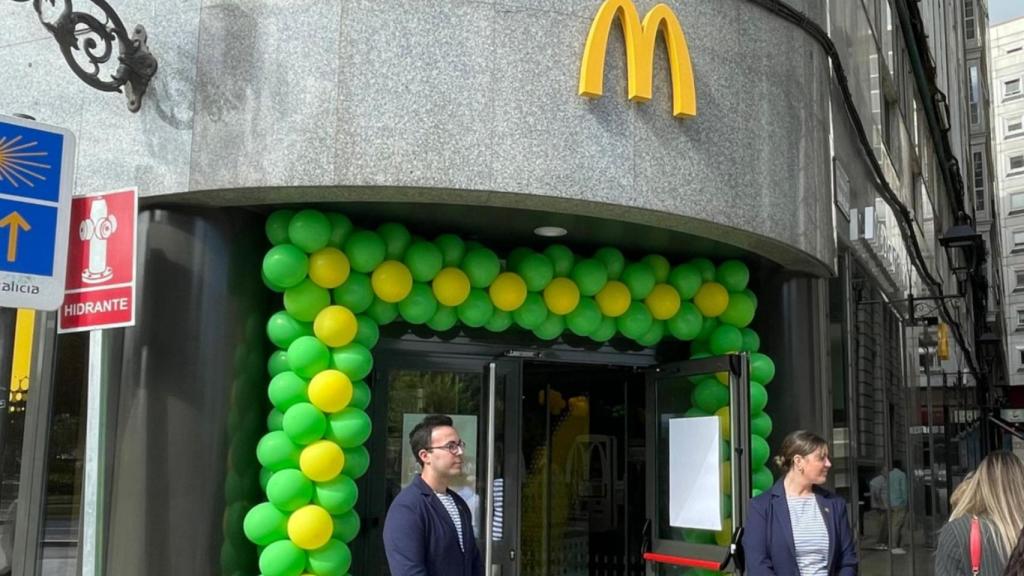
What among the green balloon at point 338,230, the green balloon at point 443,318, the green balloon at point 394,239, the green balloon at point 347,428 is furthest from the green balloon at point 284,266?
the green balloon at point 443,318

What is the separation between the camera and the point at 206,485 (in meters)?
6.19

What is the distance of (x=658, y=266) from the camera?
7555 millimetres

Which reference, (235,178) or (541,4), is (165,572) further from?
(541,4)

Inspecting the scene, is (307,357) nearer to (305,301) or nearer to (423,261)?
(305,301)

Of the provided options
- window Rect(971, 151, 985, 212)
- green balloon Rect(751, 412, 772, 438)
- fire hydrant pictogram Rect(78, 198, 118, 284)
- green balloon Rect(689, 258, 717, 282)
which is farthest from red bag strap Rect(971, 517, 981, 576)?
window Rect(971, 151, 985, 212)

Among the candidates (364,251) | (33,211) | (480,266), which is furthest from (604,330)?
(33,211)

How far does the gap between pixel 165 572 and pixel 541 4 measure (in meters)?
4.01

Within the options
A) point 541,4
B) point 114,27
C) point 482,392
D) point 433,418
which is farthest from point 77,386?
point 541,4

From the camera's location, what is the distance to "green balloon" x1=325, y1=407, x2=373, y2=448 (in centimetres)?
614

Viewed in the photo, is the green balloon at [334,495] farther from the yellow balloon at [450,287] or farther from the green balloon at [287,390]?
the yellow balloon at [450,287]

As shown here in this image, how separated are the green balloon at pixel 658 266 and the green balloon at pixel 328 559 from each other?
2.94 metres

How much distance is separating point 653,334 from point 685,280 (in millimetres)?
449

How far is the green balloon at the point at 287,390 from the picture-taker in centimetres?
616

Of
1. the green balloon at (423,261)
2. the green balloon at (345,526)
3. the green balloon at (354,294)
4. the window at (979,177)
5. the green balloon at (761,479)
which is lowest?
the green balloon at (345,526)
